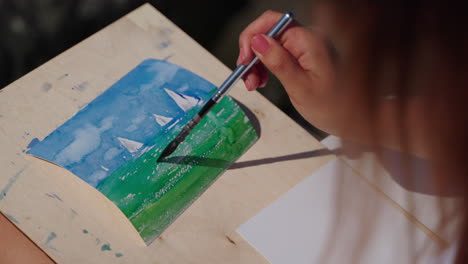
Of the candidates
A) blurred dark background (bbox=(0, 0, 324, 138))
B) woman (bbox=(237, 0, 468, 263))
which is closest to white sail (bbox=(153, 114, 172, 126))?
woman (bbox=(237, 0, 468, 263))

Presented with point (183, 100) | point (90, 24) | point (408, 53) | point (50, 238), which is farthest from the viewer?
point (90, 24)

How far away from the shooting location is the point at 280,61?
2.22 ft

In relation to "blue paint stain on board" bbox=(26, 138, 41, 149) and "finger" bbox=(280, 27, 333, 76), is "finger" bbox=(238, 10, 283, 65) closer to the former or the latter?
"finger" bbox=(280, 27, 333, 76)

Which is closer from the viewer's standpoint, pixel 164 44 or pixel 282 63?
pixel 282 63

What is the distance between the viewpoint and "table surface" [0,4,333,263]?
637 mm

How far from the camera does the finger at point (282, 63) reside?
26.7 inches

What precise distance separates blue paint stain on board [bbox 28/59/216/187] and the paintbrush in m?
0.02

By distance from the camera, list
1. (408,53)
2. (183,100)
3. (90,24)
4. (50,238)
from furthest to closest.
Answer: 1. (90,24)
2. (183,100)
3. (50,238)
4. (408,53)

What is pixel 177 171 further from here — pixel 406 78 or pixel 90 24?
pixel 90 24

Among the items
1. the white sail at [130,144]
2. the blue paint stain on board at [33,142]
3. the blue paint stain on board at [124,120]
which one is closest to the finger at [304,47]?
the blue paint stain on board at [124,120]

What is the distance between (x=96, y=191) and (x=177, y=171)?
10 centimetres

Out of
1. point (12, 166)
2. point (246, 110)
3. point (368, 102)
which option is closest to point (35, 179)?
point (12, 166)

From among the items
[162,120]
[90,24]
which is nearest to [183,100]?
[162,120]

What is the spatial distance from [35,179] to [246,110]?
28cm
